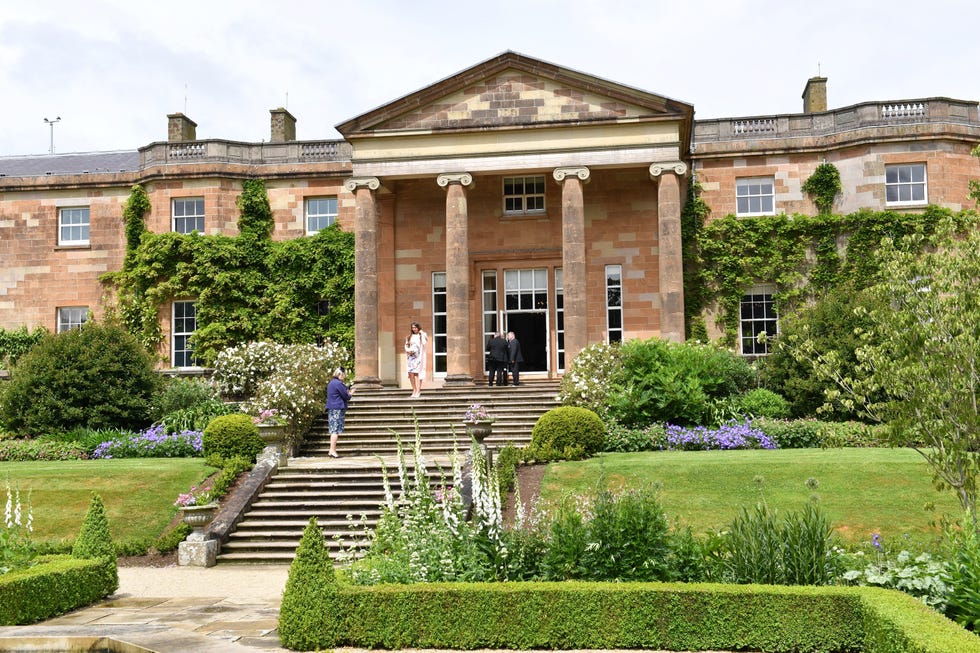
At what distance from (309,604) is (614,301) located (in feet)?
60.5

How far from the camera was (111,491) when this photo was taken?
17.0 m

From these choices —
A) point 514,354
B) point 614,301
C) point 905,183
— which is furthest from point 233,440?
point 905,183

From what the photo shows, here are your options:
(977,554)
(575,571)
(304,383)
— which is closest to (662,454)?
(304,383)

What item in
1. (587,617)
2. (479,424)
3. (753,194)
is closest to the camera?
(587,617)

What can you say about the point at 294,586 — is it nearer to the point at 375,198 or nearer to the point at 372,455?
the point at 372,455

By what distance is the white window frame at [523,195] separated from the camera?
26.4 m

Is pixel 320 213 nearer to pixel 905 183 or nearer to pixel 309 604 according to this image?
pixel 905 183

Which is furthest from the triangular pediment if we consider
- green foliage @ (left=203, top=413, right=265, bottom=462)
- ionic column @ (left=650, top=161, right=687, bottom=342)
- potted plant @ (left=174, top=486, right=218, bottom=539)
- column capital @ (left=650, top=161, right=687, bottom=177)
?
potted plant @ (left=174, top=486, right=218, bottom=539)

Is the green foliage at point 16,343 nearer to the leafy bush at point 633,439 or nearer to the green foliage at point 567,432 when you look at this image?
the green foliage at point 567,432

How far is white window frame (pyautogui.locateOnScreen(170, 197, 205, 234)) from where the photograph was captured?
29.3 meters

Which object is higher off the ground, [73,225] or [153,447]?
[73,225]

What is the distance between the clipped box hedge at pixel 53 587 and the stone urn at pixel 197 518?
2.82 meters

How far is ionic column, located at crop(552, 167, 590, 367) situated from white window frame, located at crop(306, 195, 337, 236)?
871 centimetres

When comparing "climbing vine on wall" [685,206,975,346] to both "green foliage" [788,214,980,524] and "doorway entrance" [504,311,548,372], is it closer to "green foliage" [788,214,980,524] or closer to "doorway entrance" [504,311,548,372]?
"doorway entrance" [504,311,548,372]
